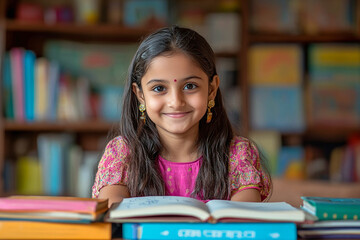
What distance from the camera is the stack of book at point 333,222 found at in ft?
2.33

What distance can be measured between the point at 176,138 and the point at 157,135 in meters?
0.06

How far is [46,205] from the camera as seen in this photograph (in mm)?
693

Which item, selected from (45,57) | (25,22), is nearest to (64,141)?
(45,57)

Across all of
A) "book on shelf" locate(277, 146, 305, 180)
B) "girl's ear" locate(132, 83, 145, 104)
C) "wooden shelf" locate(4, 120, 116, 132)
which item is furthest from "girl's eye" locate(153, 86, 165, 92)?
"book on shelf" locate(277, 146, 305, 180)

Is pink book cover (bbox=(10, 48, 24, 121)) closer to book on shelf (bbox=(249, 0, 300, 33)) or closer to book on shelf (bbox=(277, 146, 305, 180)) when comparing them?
book on shelf (bbox=(249, 0, 300, 33))

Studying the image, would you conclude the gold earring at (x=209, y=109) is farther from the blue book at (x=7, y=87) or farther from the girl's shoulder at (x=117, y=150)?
the blue book at (x=7, y=87)

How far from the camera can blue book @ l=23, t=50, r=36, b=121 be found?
220 cm

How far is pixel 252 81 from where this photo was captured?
7.60 feet

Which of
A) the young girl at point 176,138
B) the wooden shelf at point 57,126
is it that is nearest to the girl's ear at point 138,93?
the young girl at point 176,138

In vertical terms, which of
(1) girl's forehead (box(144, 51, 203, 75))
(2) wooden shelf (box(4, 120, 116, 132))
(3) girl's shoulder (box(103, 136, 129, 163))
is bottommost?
(3) girl's shoulder (box(103, 136, 129, 163))

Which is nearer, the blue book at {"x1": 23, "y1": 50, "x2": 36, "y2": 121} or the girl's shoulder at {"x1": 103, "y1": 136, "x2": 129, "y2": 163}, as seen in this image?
the girl's shoulder at {"x1": 103, "y1": 136, "x2": 129, "y2": 163}

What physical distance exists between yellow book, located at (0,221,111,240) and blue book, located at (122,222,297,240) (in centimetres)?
5

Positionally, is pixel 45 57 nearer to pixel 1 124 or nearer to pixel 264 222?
pixel 1 124

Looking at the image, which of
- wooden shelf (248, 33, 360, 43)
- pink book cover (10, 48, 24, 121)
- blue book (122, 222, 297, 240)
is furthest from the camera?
wooden shelf (248, 33, 360, 43)
